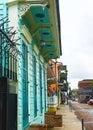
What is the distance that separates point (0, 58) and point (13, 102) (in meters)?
2.24

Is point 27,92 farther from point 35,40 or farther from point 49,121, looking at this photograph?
point 49,121

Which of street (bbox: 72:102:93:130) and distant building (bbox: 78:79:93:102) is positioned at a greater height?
distant building (bbox: 78:79:93:102)

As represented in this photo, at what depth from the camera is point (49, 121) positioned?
20.6m

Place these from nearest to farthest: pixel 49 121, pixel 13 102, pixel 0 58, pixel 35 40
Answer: pixel 13 102
pixel 0 58
pixel 35 40
pixel 49 121

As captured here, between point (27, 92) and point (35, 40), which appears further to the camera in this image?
point (35, 40)

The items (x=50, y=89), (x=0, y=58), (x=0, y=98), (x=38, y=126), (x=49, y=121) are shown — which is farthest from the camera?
(x=50, y=89)

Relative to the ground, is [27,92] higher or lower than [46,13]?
lower

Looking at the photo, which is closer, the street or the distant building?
the street

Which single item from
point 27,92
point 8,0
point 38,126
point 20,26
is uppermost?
point 8,0

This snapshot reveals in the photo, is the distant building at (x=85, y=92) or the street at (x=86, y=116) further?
the distant building at (x=85, y=92)

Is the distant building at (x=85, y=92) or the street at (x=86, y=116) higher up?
the distant building at (x=85, y=92)

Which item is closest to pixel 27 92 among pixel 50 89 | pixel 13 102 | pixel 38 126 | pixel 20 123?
pixel 38 126

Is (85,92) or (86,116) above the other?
(85,92)

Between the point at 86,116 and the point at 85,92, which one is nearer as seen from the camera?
the point at 86,116
